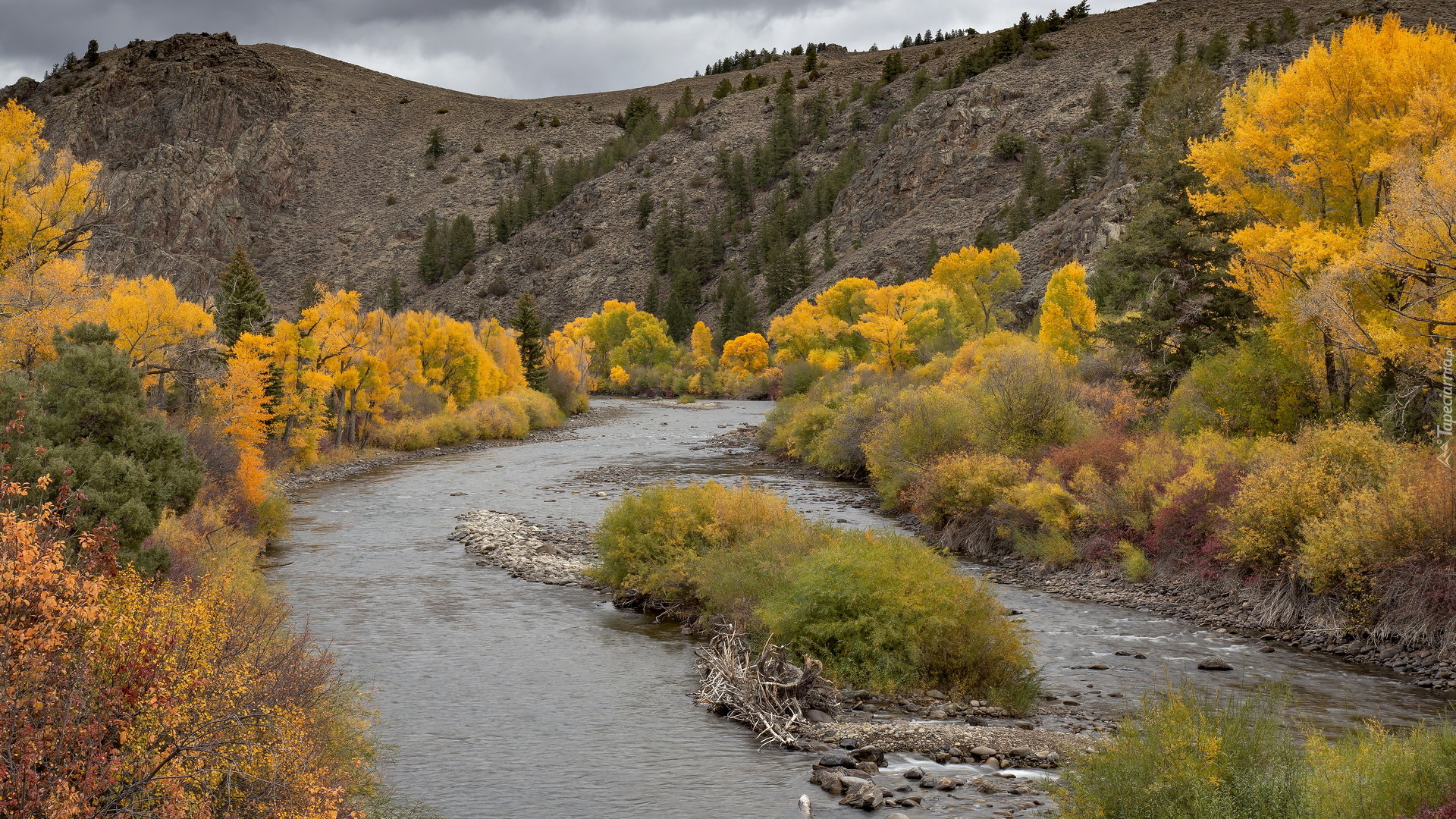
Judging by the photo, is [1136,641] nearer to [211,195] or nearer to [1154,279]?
[1154,279]

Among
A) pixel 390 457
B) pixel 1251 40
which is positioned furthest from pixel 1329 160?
pixel 1251 40

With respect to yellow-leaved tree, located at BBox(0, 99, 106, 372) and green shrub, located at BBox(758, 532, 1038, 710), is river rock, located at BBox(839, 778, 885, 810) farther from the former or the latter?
yellow-leaved tree, located at BBox(0, 99, 106, 372)

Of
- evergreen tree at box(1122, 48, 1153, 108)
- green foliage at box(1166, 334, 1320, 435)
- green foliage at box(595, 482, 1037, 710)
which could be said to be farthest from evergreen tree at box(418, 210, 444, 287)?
green foliage at box(595, 482, 1037, 710)

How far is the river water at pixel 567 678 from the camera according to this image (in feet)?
41.1

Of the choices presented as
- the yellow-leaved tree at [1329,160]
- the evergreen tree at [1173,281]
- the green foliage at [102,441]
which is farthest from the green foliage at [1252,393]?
the green foliage at [102,441]

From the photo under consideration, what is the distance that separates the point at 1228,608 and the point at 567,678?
1460cm

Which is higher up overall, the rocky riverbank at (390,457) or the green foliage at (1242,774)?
the green foliage at (1242,774)

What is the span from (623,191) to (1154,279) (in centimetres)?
13402

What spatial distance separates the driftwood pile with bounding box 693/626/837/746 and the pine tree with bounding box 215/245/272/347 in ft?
135

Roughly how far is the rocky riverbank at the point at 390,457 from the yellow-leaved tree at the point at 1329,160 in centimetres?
3670

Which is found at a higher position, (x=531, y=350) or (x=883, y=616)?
(x=531, y=350)

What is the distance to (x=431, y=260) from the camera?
481 feet

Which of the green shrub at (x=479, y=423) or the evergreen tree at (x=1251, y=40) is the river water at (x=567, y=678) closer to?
the green shrub at (x=479, y=423)

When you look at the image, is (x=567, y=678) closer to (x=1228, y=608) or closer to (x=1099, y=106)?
(x=1228, y=608)
